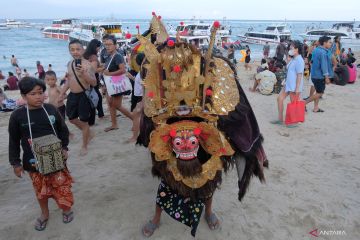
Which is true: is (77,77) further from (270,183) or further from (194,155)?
(270,183)

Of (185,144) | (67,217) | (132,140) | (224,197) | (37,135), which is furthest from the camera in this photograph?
(132,140)

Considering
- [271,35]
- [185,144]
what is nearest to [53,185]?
[185,144]

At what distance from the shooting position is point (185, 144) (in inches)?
79.4

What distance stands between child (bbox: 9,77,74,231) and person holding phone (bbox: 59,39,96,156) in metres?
1.56

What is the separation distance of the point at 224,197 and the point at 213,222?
58 centimetres

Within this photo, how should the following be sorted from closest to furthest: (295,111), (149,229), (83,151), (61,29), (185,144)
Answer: (185,144)
(149,229)
(83,151)
(295,111)
(61,29)

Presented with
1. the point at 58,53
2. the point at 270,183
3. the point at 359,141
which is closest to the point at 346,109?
the point at 359,141

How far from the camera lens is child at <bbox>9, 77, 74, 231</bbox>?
2.54 metres

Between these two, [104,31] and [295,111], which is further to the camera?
[104,31]

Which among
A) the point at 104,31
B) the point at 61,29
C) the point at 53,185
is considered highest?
the point at 61,29

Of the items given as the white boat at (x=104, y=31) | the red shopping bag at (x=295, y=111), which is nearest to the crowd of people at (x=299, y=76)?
the red shopping bag at (x=295, y=111)

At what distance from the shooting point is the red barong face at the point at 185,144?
2.01 metres

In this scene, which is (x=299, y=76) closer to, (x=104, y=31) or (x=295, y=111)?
(x=295, y=111)

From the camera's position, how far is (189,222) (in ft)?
→ 8.43
